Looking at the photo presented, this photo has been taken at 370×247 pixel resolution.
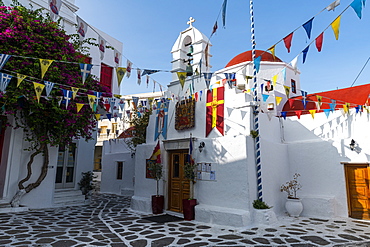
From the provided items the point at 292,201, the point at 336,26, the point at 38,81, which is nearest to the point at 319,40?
the point at 336,26

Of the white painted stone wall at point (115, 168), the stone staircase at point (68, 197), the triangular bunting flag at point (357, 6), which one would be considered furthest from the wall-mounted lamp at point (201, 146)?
the white painted stone wall at point (115, 168)

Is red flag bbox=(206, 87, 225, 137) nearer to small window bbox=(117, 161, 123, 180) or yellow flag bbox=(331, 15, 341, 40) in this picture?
yellow flag bbox=(331, 15, 341, 40)

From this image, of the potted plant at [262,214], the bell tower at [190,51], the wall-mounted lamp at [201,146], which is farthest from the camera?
the bell tower at [190,51]

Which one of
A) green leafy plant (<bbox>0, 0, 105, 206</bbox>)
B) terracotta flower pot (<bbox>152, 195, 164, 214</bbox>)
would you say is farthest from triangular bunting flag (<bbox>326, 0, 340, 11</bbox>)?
terracotta flower pot (<bbox>152, 195, 164, 214</bbox>)

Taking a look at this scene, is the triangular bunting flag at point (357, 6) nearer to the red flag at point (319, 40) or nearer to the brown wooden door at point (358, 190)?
the red flag at point (319, 40)

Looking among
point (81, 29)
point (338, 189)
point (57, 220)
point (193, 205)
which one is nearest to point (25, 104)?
point (57, 220)

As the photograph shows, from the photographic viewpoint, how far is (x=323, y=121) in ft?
30.6

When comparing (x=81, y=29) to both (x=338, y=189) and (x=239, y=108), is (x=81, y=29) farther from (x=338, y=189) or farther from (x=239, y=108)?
(x=338, y=189)

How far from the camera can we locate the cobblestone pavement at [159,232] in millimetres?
5781

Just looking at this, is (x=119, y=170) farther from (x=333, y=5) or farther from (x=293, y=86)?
(x=333, y=5)

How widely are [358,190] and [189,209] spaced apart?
5594 millimetres

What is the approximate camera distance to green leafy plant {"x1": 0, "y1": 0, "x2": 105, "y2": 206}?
8172 millimetres

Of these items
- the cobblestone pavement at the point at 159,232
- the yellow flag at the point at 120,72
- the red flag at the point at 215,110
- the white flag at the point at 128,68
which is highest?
the white flag at the point at 128,68

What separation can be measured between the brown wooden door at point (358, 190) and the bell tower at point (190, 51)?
6.49m
